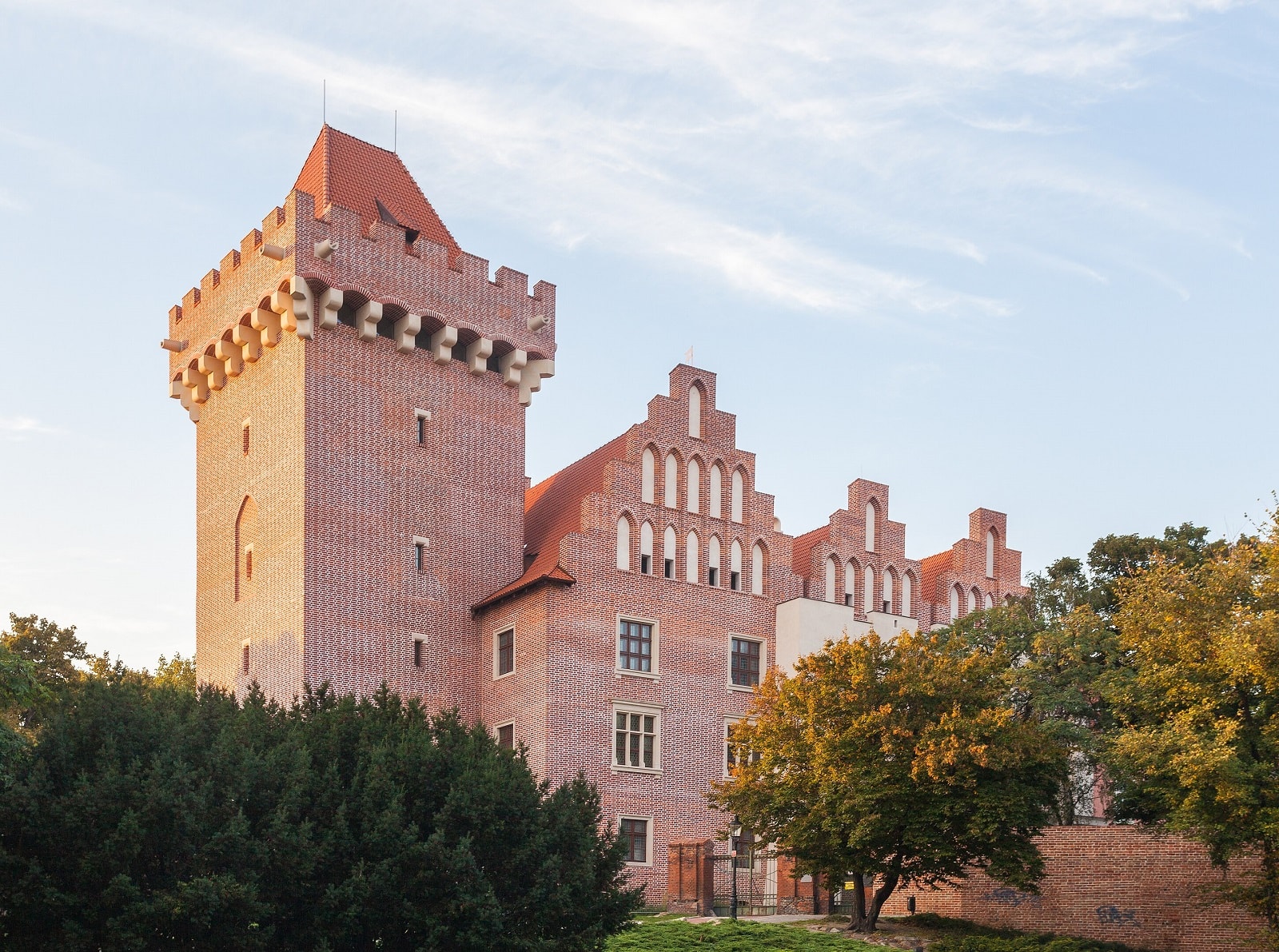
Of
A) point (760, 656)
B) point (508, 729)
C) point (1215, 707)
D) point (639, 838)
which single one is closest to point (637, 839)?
point (639, 838)

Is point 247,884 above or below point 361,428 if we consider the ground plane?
below

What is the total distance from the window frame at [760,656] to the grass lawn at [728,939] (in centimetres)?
1300

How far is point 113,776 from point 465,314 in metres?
25.2

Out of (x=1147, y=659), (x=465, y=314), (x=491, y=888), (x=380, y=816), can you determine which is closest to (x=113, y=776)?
(x=380, y=816)

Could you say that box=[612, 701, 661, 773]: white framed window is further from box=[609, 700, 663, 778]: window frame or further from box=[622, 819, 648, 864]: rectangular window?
box=[622, 819, 648, 864]: rectangular window

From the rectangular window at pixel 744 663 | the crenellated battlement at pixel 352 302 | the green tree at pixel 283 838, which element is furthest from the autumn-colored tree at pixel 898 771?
the crenellated battlement at pixel 352 302

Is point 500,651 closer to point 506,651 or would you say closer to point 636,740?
point 506,651

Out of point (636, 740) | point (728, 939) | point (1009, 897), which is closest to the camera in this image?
point (728, 939)

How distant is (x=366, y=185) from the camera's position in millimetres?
48844

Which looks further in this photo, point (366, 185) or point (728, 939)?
point (366, 185)

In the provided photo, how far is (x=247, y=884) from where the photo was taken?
2350 cm

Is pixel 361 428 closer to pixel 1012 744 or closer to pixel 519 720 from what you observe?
pixel 519 720

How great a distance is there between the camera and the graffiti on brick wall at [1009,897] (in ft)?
123

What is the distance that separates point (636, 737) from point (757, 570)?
6.97m
